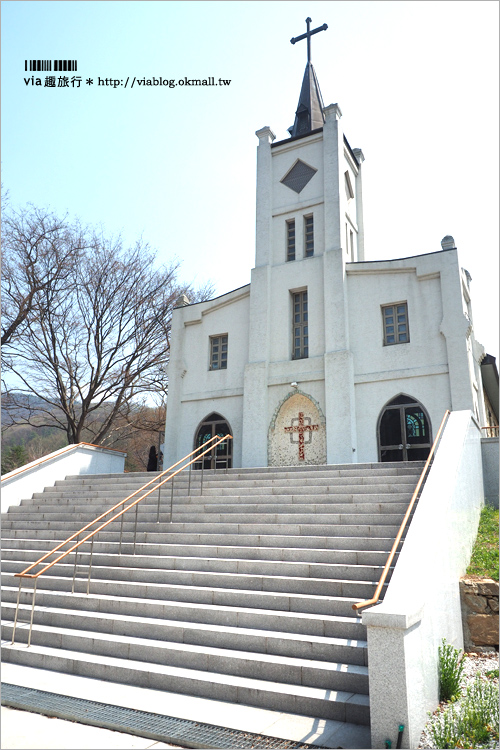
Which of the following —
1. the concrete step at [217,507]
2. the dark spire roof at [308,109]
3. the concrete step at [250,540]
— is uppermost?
the dark spire roof at [308,109]

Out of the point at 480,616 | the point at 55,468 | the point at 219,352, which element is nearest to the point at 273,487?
the point at 480,616

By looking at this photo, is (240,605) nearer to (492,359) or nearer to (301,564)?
(301,564)

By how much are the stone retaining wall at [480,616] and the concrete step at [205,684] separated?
318 centimetres

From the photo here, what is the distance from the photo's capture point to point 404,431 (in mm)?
15211

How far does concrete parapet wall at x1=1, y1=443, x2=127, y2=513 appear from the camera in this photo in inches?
513

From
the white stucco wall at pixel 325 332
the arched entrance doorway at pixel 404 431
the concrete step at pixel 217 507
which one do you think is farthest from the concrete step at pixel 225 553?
the arched entrance doorway at pixel 404 431

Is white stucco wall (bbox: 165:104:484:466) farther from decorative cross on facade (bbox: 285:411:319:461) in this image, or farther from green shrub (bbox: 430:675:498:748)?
green shrub (bbox: 430:675:498:748)

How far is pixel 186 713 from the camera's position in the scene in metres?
4.89

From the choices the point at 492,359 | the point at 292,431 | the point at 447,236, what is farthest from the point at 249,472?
the point at 492,359

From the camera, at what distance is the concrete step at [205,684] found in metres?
4.78

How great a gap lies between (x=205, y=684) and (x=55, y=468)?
34.9 feet

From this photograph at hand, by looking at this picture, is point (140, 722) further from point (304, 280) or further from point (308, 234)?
point (308, 234)

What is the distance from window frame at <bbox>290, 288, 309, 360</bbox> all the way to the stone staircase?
7191 mm

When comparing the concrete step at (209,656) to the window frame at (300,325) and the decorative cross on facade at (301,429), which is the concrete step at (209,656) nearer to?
the decorative cross on facade at (301,429)
